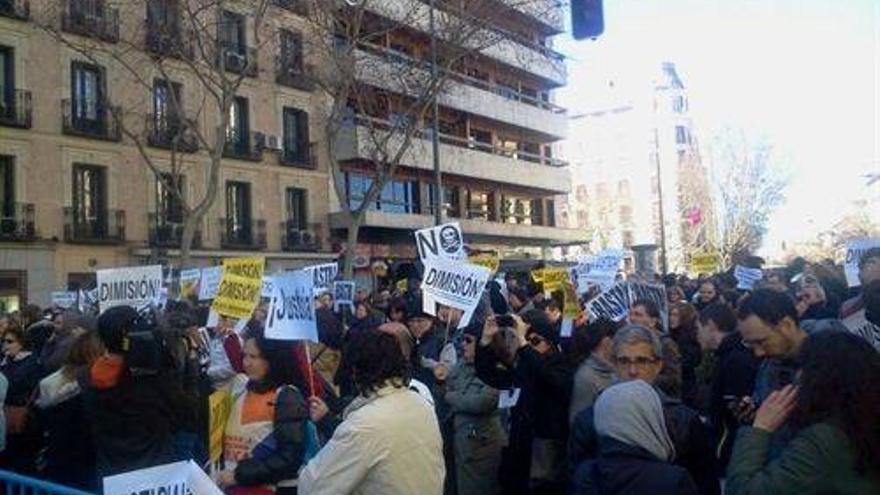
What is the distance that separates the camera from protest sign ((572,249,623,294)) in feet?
40.0

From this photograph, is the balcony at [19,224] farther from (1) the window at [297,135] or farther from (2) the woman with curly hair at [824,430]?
(2) the woman with curly hair at [824,430]

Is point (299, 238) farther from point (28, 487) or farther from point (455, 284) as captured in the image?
point (28, 487)

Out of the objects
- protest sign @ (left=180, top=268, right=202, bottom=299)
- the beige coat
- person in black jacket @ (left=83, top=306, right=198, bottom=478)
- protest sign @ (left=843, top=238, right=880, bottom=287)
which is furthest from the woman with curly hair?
protest sign @ (left=180, top=268, right=202, bottom=299)

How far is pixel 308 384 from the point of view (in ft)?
16.8

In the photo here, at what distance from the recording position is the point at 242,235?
33781mm

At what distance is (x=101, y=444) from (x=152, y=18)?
25.9 m

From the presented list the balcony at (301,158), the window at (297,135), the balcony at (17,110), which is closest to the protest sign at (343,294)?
the balcony at (17,110)

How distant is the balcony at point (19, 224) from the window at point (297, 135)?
1097cm

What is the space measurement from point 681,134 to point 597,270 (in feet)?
242

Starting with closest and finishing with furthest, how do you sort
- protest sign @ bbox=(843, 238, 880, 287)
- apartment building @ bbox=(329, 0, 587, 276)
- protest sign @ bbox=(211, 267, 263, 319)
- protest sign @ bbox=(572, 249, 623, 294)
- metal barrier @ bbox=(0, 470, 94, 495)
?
metal barrier @ bbox=(0, 470, 94, 495) < protest sign @ bbox=(211, 267, 263, 319) < protest sign @ bbox=(843, 238, 880, 287) < protest sign @ bbox=(572, 249, 623, 294) < apartment building @ bbox=(329, 0, 587, 276)

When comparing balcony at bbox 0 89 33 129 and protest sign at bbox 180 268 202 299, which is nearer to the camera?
protest sign at bbox 180 268 202 299

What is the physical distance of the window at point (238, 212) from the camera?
33.3 meters

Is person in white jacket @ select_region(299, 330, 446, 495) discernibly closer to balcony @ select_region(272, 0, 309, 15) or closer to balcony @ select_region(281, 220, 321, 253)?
balcony @ select_region(272, 0, 309, 15)

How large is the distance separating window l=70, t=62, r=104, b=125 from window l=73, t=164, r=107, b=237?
1.57 m
